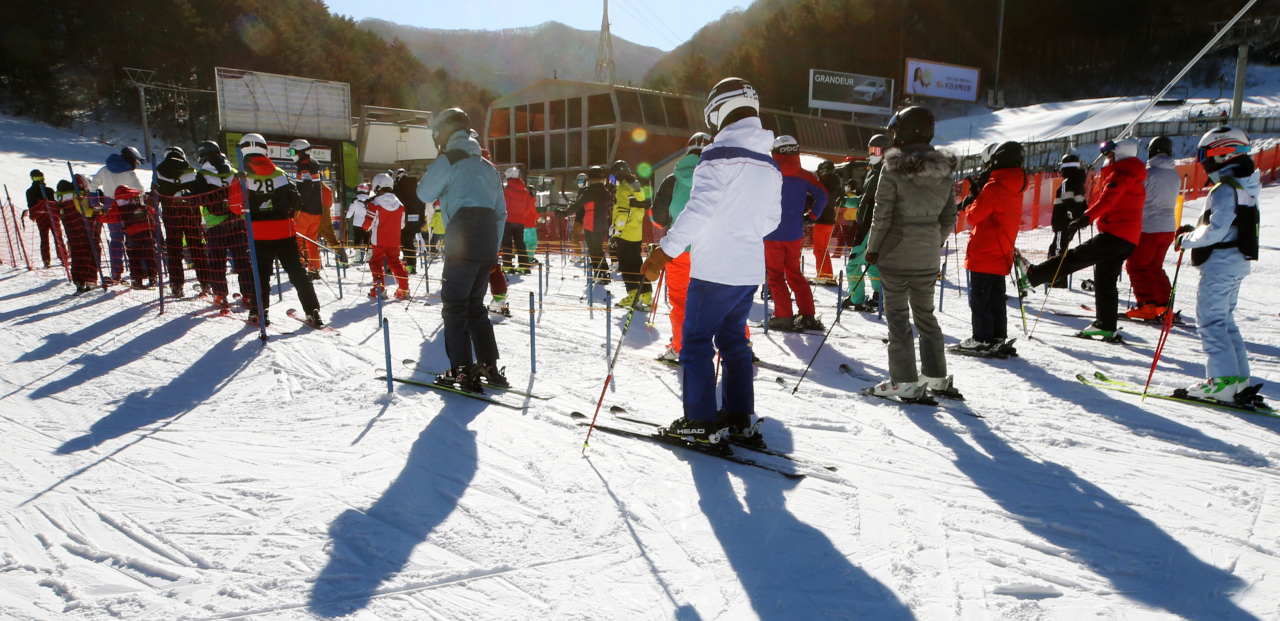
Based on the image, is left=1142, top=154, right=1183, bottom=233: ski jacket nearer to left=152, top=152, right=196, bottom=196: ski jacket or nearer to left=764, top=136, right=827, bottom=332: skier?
left=764, top=136, right=827, bottom=332: skier

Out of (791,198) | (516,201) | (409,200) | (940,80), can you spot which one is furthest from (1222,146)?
(940,80)

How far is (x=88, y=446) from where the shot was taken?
3557 millimetres

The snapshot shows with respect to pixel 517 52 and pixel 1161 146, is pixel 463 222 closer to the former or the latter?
pixel 1161 146

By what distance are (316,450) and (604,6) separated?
113 ft

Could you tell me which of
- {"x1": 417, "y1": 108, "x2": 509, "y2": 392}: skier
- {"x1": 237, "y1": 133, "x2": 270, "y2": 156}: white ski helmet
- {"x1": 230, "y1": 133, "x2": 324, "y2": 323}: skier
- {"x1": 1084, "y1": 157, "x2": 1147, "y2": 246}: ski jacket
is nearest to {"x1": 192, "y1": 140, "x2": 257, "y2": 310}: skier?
{"x1": 237, "y1": 133, "x2": 270, "y2": 156}: white ski helmet

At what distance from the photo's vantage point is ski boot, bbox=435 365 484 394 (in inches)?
180

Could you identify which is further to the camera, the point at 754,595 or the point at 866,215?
the point at 866,215

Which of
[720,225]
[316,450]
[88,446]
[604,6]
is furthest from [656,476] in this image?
[604,6]

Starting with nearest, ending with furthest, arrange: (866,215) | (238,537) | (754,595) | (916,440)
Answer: (754,595) → (238,537) → (916,440) → (866,215)

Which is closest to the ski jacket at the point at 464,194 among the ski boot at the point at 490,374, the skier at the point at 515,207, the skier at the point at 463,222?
the skier at the point at 463,222

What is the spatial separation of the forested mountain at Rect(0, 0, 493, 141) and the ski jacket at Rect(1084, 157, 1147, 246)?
46.6m

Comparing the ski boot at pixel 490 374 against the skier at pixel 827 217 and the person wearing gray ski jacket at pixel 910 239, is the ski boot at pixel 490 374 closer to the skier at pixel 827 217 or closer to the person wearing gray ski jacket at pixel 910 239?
the person wearing gray ski jacket at pixel 910 239

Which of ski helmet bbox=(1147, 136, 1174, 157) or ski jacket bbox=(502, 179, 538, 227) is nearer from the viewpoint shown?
ski helmet bbox=(1147, 136, 1174, 157)

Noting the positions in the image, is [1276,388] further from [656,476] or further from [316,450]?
[316,450]
